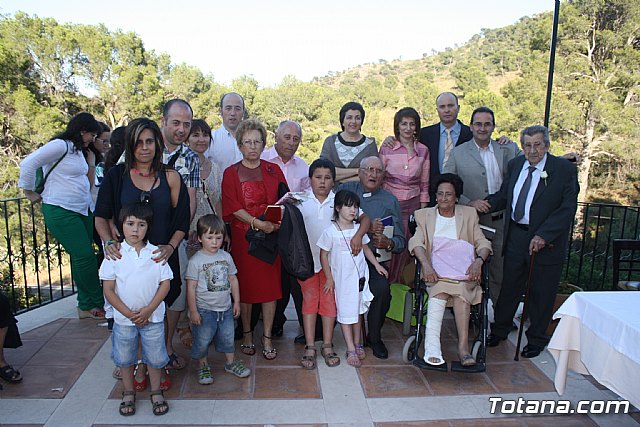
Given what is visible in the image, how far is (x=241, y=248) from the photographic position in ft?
10.9

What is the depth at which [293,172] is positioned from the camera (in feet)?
12.6

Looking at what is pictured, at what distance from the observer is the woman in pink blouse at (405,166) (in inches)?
155

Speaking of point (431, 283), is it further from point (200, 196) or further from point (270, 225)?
point (200, 196)

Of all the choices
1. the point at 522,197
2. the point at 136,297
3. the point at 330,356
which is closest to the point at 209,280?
the point at 136,297

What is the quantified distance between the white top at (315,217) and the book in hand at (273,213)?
0.79ft

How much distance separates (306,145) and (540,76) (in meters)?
11.2

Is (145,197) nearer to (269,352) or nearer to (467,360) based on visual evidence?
(269,352)

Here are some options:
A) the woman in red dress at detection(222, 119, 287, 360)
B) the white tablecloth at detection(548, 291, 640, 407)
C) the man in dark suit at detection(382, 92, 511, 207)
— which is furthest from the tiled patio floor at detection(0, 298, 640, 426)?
the man in dark suit at detection(382, 92, 511, 207)

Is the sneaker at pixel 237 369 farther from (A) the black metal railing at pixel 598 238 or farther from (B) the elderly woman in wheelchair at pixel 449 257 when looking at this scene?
(A) the black metal railing at pixel 598 238

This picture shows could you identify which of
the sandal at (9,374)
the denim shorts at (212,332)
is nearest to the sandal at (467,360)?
the denim shorts at (212,332)

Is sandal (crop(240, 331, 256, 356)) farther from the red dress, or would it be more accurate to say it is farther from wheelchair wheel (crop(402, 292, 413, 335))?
wheelchair wheel (crop(402, 292, 413, 335))

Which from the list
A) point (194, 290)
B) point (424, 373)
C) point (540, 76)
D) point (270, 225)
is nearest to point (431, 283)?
point (424, 373)

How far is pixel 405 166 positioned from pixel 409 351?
1.52 meters

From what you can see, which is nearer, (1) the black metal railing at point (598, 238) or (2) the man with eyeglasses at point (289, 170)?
(2) the man with eyeglasses at point (289, 170)
